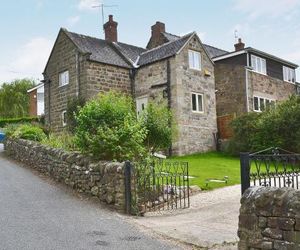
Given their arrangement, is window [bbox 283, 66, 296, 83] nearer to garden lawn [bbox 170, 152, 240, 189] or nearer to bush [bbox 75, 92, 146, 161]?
garden lawn [bbox 170, 152, 240, 189]

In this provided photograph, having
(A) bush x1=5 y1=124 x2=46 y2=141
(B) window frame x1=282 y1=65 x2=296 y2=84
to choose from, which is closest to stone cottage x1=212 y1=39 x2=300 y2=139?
(B) window frame x1=282 y1=65 x2=296 y2=84

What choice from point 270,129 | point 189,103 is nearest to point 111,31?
point 189,103

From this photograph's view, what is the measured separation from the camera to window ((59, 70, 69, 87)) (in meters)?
28.9

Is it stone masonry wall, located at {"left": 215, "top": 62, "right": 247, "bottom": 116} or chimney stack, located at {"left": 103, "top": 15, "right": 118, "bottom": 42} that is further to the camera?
chimney stack, located at {"left": 103, "top": 15, "right": 118, "bottom": 42}

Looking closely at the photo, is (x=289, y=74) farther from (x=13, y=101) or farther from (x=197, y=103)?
(x=13, y=101)

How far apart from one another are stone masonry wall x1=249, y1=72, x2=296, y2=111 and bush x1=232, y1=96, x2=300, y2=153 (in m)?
6.02

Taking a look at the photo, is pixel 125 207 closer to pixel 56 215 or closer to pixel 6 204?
pixel 56 215

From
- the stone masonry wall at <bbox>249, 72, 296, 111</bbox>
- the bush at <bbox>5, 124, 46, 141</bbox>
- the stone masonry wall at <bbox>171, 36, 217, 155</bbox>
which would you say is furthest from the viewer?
the stone masonry wall at <bbox>249, 72, 296, 111</bbox>

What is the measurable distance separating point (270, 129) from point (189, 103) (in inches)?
217

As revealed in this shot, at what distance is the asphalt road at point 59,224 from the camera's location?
7.65m

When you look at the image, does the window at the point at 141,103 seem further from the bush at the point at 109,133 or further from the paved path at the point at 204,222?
the paved path at the point at 204,222

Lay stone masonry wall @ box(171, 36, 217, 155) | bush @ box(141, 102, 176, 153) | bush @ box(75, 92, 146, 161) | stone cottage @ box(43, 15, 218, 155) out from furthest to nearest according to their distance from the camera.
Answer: stone cottage @ box(43, 15, 218, 155) → stone masonry wall @ box(171, 36, 217, 155) → bush @ box(141, 102, 176, 153) → bush @ box(75, 92, 146, 161)

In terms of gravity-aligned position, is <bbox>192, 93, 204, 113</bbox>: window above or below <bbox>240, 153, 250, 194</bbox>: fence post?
above

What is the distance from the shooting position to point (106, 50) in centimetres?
2948
